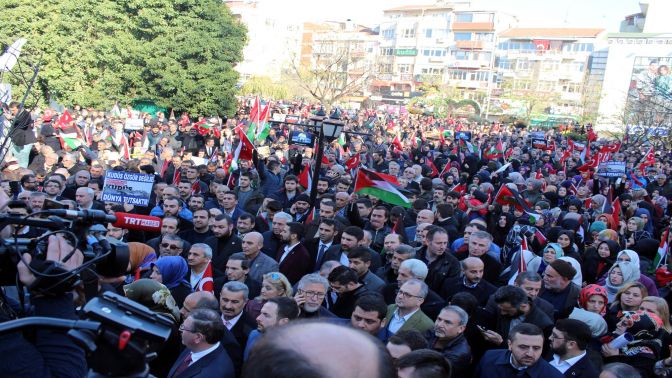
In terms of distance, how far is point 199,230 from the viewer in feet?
26.0

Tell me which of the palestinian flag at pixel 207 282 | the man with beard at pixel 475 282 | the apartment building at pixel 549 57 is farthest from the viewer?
the apartment building at pixel 549 57

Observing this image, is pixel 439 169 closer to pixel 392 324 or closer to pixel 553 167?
pixel 553 167

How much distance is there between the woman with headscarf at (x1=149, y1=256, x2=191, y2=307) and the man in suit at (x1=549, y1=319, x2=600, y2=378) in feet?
10.3

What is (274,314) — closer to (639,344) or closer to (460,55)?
(639,344)

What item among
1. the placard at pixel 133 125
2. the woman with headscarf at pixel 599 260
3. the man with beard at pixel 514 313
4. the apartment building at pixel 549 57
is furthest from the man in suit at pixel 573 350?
the apartment building at pixel 549 57

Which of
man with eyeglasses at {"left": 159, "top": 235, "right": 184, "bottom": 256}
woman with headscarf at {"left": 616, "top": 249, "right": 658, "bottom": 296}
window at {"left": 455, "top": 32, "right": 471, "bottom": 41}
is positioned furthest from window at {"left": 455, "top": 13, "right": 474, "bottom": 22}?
man with eyeglasses at {"left": 159, "top": 235, "right": 184, "bottom": 256}

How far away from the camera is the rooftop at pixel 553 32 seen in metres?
90.5

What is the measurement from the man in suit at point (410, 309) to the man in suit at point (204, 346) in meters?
1.52

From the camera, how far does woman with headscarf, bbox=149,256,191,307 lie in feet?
18.1

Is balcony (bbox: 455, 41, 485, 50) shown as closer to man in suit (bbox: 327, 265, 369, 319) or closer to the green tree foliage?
the green tree foliage

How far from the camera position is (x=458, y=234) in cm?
889

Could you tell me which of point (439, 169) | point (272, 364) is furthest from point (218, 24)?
point (272, 364)

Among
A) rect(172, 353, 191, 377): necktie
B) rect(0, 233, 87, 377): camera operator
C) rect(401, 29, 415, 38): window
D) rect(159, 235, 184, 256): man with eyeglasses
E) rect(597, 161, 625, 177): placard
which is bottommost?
rect(172, 353, 191, 377): necktie

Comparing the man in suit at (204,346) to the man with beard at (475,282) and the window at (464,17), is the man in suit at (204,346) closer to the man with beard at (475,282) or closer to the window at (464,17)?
the man with beard at (475,282)
